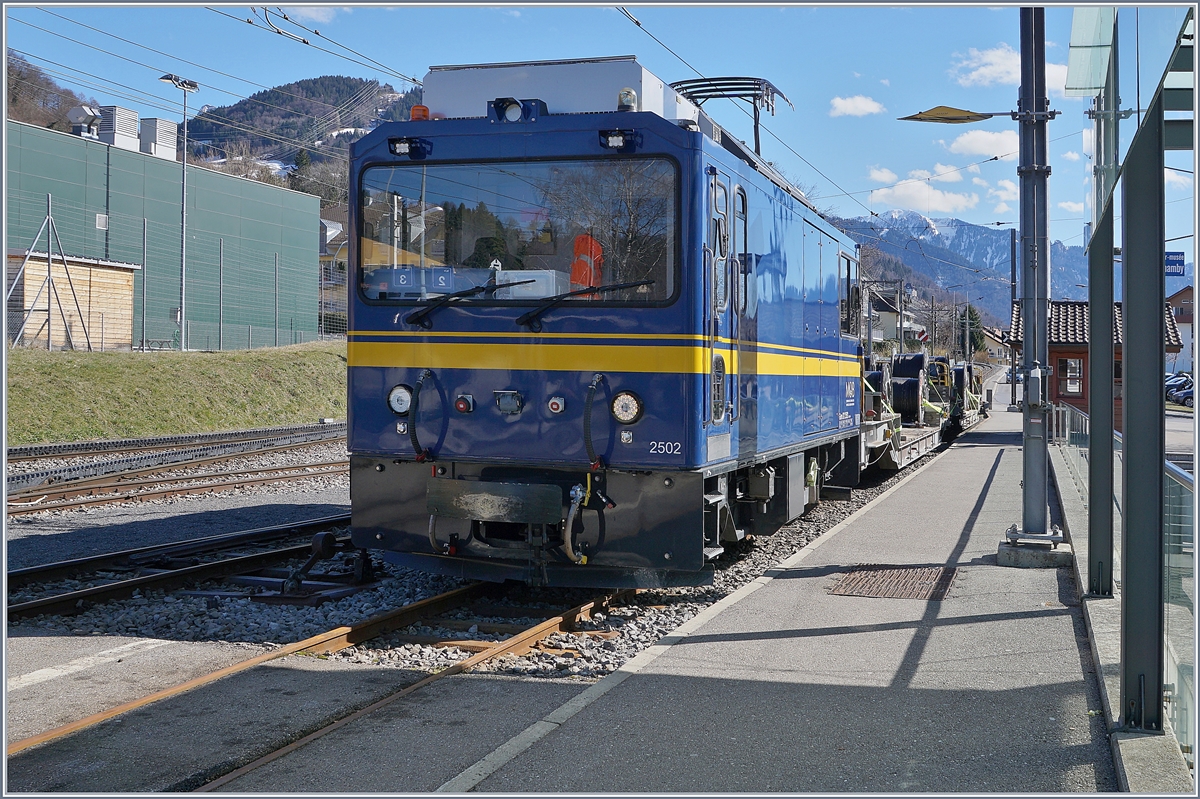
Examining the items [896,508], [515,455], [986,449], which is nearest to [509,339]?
[515,455]

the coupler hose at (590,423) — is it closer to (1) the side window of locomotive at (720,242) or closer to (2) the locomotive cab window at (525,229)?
(2) the locomotive cab window at (525,229)

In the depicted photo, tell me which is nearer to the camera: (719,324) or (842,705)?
(842,705)

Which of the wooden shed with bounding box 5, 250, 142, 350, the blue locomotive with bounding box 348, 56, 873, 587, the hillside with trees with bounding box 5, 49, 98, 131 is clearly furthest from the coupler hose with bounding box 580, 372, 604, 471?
the hillside with trees with bounding box 5, 49, 98, 131

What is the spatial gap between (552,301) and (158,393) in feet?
70.6

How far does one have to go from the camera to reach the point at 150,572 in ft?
28.9

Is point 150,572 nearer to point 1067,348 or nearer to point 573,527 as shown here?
point 573,527

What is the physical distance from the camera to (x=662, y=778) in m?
4.45

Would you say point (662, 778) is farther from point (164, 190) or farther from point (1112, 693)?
point (164, 190)

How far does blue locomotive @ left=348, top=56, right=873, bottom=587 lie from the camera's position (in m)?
7.09

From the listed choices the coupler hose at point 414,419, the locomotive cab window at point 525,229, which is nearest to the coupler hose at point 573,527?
the coupler hose at point 414,419

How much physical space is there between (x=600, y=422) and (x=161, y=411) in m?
20.9

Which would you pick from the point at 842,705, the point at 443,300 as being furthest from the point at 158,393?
the point at 842,705

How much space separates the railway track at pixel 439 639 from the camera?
4.98m

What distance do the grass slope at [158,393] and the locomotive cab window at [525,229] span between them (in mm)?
16746
